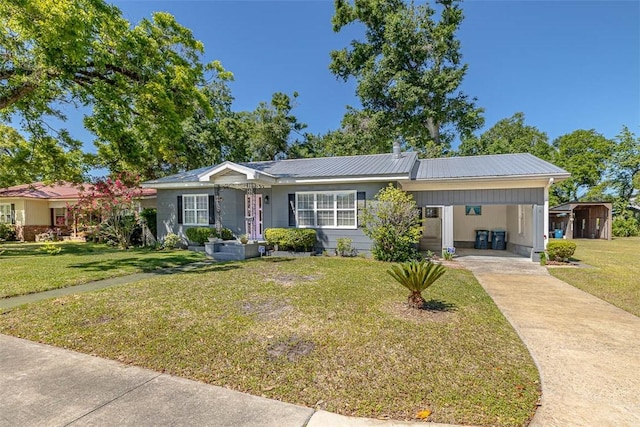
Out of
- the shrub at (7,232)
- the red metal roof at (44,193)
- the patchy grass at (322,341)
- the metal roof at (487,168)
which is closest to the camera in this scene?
the patchy grass at (322,341)

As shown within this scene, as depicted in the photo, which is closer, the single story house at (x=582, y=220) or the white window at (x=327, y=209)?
the white window at (x=327, y=209)

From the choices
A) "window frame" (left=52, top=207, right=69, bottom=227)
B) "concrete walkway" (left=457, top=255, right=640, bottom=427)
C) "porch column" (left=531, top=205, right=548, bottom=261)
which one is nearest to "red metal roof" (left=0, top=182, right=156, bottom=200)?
"window frame" (left=52, top=207, right=69, bottom=227)

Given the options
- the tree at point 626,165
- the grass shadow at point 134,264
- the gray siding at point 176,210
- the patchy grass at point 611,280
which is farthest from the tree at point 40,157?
the tree at point 626,165

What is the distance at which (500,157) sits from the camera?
48.0 ft

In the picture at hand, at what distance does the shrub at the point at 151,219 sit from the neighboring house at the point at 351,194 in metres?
1.28

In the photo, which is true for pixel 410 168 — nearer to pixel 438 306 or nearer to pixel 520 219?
pixel 520 219

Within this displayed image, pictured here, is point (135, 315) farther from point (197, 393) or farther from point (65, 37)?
point (65, 37)

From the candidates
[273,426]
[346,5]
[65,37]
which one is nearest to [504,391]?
[273,426]

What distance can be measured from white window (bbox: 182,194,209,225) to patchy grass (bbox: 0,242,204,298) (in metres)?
1.91

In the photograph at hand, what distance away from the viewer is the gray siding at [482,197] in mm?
11539

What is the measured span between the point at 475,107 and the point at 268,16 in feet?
54.5

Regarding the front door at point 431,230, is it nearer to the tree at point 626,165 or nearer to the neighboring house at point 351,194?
the neighboring house at point 351,194

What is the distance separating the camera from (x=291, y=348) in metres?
4.00

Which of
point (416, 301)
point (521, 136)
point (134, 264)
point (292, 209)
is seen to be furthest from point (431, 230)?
point (521, 136)
